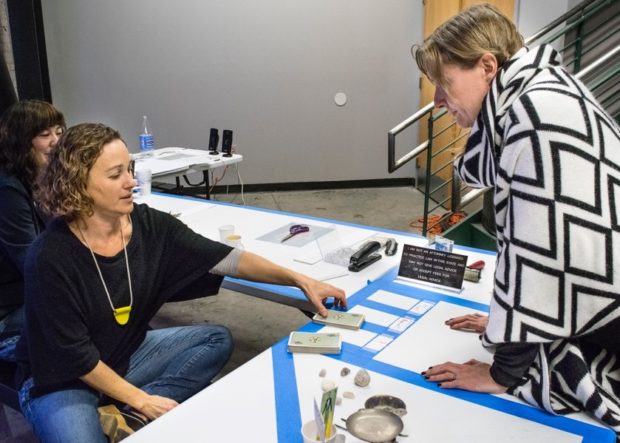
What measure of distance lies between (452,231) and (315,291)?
2073 mm

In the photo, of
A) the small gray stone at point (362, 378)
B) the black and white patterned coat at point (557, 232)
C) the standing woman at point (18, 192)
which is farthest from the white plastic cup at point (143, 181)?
the black and white patterned coat at point (557, 232)

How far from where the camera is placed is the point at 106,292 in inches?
59.4

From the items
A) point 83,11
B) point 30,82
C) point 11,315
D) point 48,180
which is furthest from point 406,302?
point 83,11

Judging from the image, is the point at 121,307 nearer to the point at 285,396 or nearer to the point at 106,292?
the point at 106,292

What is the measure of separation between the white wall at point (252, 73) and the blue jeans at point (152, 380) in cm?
430

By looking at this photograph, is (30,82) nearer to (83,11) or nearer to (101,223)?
(83,11)

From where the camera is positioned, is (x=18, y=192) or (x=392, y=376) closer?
(x=392, y=376)

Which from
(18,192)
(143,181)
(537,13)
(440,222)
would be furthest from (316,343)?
(537,13)

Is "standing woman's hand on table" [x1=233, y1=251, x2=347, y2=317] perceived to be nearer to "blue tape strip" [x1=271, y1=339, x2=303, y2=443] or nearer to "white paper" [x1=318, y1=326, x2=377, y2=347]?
"white paper" [x1=318, y1=326, x2=377, y2=347]

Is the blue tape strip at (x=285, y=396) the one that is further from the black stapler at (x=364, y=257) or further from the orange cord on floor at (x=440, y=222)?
the orange cord on floor at (x=440, y=222)

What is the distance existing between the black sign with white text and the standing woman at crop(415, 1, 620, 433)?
0.52 m

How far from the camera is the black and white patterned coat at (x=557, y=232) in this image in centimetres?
100

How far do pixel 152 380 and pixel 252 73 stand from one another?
15.1 ft

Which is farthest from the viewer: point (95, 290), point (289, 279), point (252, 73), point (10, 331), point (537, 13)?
point (252, 73)
